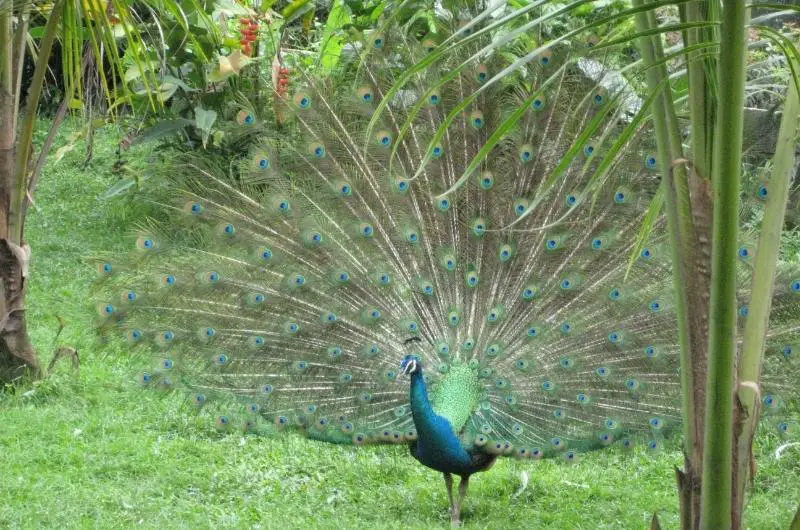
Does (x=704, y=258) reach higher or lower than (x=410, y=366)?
higher

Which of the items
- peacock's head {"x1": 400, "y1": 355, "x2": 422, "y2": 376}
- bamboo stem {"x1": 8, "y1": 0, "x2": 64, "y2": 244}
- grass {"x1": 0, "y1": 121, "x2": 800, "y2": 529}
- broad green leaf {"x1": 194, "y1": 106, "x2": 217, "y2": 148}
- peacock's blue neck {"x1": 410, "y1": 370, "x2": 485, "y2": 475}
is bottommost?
grass {"x1": 0, "y1": 121, "x2": 800, "y2": 529}

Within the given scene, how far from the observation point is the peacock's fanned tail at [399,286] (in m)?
4.85

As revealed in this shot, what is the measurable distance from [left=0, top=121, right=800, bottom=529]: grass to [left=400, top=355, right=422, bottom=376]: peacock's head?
0.63 meters

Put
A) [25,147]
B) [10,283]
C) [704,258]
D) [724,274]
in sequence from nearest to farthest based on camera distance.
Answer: [724,274]
[704,258]
[25,147]
[10,283]

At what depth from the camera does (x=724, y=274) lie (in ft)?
5.32

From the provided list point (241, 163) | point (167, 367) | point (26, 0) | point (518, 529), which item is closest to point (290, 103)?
point (241, 163)

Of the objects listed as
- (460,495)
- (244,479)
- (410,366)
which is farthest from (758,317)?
(244,479)

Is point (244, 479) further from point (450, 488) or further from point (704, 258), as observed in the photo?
point (704, 258)

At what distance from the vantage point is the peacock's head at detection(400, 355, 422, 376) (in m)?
4.67

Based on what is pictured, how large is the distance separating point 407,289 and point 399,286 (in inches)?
1.5

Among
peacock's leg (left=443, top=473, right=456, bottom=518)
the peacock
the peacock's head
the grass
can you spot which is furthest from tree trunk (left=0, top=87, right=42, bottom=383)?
peacock's leg (left=443, top=473, right=456, bottom=518)

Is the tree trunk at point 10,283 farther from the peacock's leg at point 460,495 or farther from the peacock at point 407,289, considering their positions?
the peacock's leg at point 460,495

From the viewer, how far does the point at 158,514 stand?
14.8 ft

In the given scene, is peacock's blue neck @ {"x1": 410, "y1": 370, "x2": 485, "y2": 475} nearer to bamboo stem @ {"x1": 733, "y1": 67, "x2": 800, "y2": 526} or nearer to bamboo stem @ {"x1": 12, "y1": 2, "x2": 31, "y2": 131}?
bamboo stem @ {"x1": 12, "y1": 2, "x2": 31, "y2": 131}
